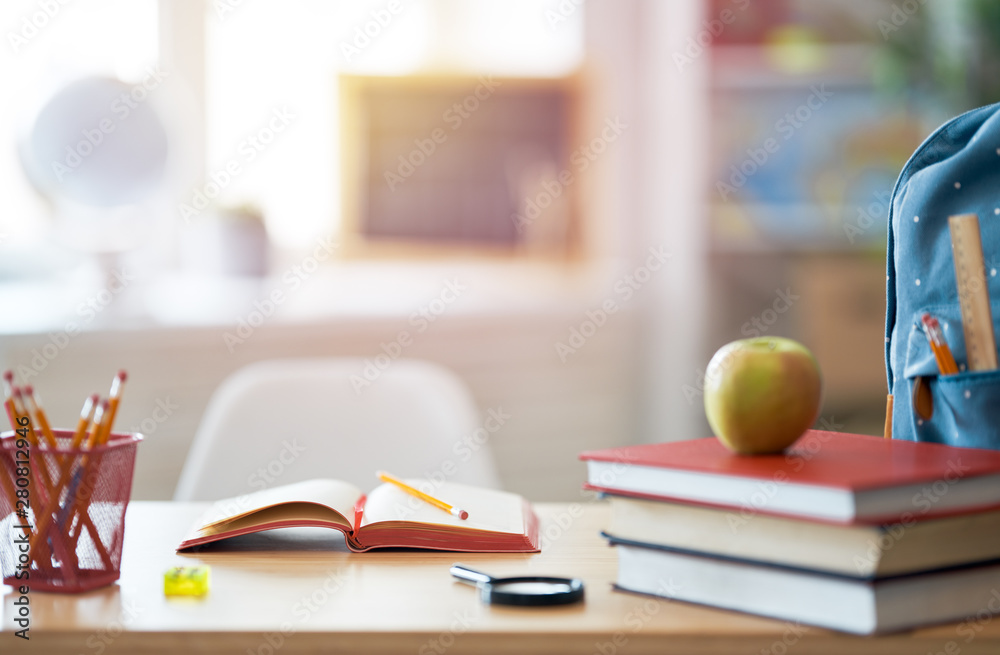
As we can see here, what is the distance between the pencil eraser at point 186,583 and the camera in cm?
74

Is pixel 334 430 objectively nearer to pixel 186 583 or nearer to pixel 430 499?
pixel 430 499

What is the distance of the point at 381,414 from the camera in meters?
1.51

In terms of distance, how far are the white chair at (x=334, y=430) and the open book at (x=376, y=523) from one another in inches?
19.3

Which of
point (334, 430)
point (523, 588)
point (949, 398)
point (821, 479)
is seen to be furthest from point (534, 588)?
point (334, 430)

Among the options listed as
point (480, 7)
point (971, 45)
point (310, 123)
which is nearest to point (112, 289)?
point (310, 123)

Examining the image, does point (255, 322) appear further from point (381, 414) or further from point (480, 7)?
point (480, 7)

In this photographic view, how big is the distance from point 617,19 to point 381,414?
63.6 inches

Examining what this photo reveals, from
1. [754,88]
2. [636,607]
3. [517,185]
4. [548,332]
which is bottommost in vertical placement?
[636,607]

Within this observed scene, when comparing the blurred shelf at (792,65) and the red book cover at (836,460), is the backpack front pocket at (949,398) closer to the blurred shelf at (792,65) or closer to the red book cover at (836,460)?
the red book cover at (836,460)

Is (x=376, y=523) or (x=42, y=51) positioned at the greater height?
(x=42, y=51)

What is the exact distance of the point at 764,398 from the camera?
731mm

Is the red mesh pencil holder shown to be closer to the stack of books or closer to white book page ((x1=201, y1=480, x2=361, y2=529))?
white book page ((x1=201, y1=480, x2=361, y2=529))

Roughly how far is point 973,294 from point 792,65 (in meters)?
1.97

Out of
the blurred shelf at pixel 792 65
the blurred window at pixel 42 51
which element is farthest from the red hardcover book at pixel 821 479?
the blurred shelf at pixel 792 65
